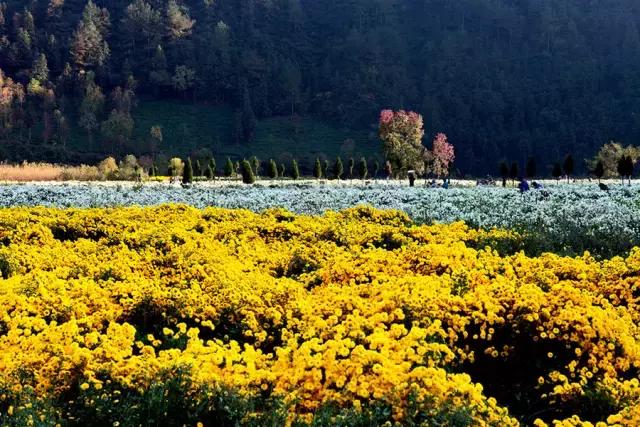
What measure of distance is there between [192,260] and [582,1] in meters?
186

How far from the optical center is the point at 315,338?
20.4 ft

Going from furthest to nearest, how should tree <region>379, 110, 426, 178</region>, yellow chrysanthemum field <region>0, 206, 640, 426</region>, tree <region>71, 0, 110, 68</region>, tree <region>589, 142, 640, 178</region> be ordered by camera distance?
1. tree <region>71, 0, 110, 68</region>
2. tree <region>589, 142, 640, 178</region>
3. tree <region>379, 110, 426, 178</region>
4. yellow chrysanthemum field <region>0, 206, 640, 426</region>

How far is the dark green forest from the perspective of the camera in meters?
118

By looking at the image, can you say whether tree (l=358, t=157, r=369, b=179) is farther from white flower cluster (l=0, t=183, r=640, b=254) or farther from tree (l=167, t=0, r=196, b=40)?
tree (l=167, t=0, r=196, b=40)

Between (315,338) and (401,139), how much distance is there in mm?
53028

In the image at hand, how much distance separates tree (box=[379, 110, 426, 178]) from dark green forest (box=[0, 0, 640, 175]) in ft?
179

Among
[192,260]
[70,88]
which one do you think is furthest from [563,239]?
[70,88]

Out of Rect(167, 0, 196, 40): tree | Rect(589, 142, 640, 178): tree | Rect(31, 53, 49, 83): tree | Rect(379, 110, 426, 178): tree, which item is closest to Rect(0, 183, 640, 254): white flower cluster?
Rect(379, 110, 426, 178): tree

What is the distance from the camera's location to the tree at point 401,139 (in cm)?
5691

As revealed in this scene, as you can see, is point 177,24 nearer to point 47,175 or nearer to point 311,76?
point 311,76

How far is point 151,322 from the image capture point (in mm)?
8719

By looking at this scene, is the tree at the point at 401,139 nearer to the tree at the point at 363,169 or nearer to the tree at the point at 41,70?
the tree at the point at 363,169

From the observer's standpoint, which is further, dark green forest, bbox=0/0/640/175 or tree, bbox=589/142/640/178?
dark green forest, bbox=0/0/640/175

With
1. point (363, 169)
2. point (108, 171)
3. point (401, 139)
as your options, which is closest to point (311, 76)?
point (108, 171)
